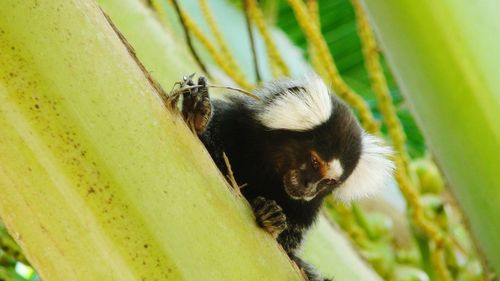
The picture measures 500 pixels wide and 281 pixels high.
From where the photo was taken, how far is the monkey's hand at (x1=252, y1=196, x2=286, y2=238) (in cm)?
156

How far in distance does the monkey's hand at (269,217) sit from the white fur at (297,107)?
20.1 inches

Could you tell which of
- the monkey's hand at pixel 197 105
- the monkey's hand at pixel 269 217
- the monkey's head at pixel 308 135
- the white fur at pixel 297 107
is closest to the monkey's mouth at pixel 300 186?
the monkey's head at pixel 308 135

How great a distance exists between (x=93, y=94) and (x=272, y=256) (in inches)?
16.3

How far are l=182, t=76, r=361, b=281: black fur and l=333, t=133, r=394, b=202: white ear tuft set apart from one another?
12cm

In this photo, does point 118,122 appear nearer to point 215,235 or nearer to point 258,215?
point 215,235

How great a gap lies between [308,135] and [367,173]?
0.29 m

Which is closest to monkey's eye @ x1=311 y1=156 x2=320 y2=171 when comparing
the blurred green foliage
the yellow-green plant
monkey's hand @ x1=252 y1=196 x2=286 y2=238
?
monkey's hand @ x1=252 y1=196 x2=286 y2=238

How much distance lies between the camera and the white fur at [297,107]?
2.32 m

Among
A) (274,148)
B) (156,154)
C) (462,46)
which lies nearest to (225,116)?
(274,148)

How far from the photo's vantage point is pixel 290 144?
240 centimetres

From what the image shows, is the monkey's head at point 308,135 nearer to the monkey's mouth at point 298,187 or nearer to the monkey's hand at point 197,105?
the monkey's mouth at point 298,187

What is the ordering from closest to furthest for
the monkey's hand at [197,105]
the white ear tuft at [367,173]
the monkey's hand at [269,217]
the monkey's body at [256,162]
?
the monkey's hand at [269,217] → the monkey's hand at [197,105] → the monkey's body at [256,162] → the white ear tuft at [367,173]

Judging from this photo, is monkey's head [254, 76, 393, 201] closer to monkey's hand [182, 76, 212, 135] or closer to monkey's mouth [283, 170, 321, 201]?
monkey's mouth [283, 170, 321, 201]

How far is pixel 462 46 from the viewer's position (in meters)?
1.65
